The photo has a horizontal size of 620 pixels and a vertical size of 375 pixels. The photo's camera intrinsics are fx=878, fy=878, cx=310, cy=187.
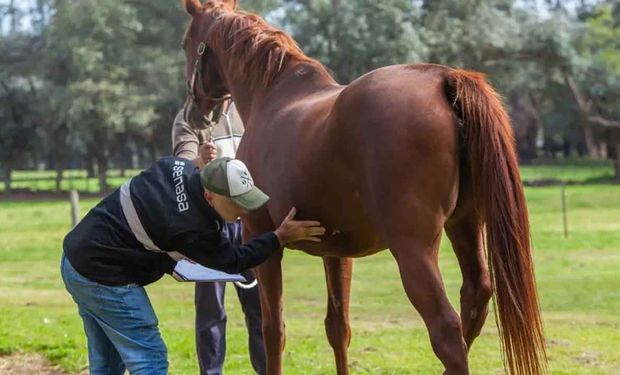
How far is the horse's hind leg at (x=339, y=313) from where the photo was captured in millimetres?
4980

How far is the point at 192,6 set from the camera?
219 inches

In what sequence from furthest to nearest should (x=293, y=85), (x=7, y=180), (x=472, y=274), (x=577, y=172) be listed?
(x=577, y=172) < (x=7, y=180) < (x=293, y=85) < (x=472, y=274)

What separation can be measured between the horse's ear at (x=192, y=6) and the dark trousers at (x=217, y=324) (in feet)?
4.47

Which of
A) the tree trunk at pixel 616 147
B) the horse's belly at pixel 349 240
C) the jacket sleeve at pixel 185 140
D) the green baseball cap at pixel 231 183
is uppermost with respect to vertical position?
the green baseball cap at pixel 231 183

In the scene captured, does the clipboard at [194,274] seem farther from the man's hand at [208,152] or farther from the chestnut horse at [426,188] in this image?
the man's hand at [208,152]

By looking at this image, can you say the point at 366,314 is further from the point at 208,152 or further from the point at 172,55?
the point at 172,55

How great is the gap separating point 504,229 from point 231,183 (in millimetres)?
1118

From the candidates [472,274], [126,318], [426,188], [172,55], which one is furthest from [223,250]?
[172,55]

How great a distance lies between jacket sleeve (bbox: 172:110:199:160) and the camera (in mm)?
5430

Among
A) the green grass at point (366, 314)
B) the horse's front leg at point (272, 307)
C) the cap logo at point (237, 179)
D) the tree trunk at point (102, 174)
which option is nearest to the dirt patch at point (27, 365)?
the green grass at point (366, 314)

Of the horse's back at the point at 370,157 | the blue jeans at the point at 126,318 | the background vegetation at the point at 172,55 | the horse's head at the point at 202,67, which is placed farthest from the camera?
the background vegetation at the point at 172,55

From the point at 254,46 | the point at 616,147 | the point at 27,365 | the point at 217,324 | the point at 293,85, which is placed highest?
the point at 254,46

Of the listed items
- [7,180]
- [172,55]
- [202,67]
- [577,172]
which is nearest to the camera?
[202,67]

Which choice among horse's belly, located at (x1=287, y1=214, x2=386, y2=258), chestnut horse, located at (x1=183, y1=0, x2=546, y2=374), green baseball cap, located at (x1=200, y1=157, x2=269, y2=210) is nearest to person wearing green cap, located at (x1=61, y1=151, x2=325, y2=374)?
green baseball cap, located at (x1=200, y1=157, x2=269, y2=210)
